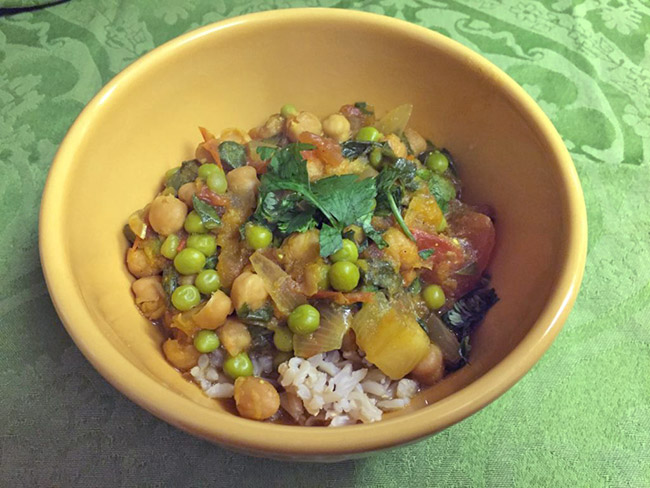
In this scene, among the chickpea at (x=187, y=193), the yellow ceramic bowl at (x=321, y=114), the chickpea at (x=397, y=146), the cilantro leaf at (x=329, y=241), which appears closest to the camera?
the yellow ceramic bowl at (x=321, y=114)

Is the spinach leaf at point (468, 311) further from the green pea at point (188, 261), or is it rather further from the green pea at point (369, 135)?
the green pea at point (188, 261)

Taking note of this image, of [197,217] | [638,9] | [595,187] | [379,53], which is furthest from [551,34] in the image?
[197,217]

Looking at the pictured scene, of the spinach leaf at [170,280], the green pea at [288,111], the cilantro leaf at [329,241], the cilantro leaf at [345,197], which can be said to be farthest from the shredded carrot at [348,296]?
the green pea at [288,111]

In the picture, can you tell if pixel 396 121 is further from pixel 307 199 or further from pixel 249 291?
pixel 249 291

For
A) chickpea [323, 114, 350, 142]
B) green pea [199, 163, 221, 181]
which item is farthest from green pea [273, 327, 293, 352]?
chickpea [323, 114, 350, 142]

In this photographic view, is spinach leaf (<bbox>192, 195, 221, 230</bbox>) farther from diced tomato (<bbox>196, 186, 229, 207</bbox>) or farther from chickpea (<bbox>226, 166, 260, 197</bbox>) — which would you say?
chickpea (<bbox>226, 166, 260, 197</bbox>)
